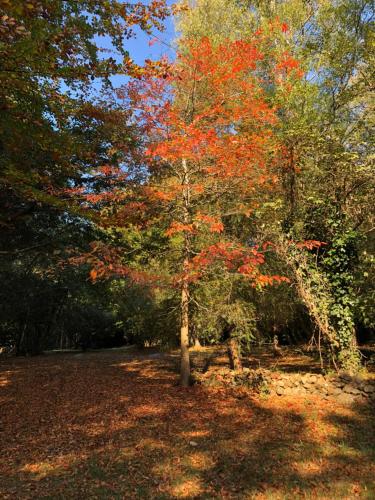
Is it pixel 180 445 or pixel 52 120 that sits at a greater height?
pixel 52 120

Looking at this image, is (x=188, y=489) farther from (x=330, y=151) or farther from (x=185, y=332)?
(x=330, y=151)

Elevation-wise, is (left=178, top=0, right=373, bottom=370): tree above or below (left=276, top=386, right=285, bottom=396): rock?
above

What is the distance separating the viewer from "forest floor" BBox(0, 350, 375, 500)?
5254 millimetres

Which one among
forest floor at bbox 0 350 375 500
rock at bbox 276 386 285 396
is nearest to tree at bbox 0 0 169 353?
forest floor at bbox 0 350 375 500

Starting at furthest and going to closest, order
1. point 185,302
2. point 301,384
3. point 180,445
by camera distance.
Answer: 1. point 185,302
2. point 301,384
3. point 180,445

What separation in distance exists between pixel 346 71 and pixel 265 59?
10.9 feet

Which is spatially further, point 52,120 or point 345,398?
point 52,120

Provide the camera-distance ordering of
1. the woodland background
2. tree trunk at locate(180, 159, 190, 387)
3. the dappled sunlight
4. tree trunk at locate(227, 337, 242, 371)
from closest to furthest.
A: the dappled sunlight < the woodland background < tree trunk at locate(180, 159, 190, 387) < tree trunk at locate(227, 337, 242, 371)

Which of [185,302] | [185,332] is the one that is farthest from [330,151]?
[185,332]

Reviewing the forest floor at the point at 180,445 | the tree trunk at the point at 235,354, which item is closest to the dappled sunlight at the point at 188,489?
the forest floor at the point at 180,445

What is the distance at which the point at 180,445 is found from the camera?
6738 mm

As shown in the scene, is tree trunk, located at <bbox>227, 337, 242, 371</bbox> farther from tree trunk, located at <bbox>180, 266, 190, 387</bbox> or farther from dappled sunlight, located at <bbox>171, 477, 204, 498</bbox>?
→ dappled sunlight, located at <bbox>171, 477, 204, 498</bbox>

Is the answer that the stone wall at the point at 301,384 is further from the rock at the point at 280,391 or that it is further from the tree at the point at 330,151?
the tree at the point at 330,151

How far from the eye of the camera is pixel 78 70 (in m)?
7.59
